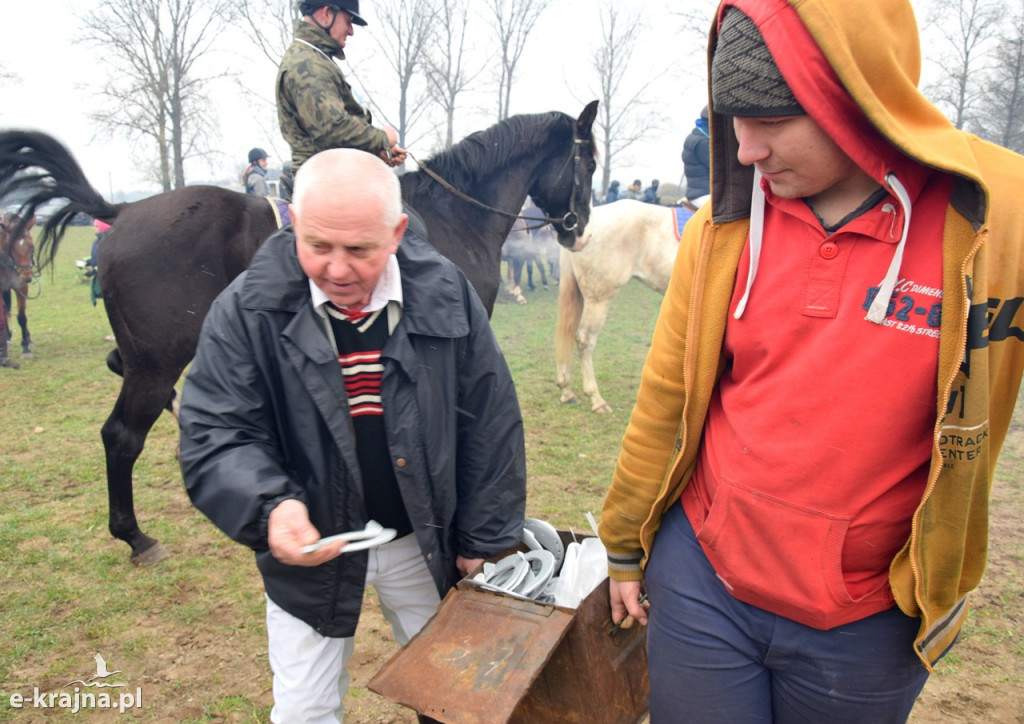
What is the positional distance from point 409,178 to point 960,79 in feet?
75.6

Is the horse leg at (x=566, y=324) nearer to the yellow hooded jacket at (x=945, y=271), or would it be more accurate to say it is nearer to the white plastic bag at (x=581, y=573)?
the white plastic bag at (x=581, y=573)

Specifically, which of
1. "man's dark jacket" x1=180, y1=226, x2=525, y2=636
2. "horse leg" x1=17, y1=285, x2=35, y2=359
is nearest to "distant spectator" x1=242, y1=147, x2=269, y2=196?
"horse leg" x1=17, y1=285, x2=35, y2=359

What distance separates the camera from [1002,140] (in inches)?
823

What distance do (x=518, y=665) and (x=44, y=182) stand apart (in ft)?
13.4

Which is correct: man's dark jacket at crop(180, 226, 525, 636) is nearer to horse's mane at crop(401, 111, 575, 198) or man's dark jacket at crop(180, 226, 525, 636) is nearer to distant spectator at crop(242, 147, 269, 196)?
horse's mane at crop(401, 111, 575, 198)

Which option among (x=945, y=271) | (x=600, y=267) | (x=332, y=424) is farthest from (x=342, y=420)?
(x=600, y=267)

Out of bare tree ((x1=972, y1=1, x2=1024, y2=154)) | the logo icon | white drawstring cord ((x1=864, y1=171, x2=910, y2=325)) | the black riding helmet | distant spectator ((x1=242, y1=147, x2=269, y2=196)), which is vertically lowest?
the logo icon

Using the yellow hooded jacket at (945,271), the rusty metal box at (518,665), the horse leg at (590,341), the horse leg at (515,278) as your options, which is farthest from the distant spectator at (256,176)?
the yellow hooded jacket at (945,271)

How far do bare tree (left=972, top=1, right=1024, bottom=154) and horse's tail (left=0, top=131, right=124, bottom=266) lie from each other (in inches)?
940

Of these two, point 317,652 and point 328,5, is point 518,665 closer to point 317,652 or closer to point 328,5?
point 317,652

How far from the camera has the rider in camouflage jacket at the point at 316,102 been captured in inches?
166

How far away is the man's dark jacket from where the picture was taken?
1.74 meters

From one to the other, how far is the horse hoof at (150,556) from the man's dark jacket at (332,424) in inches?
98.1

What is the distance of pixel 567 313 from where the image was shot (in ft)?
24.4
